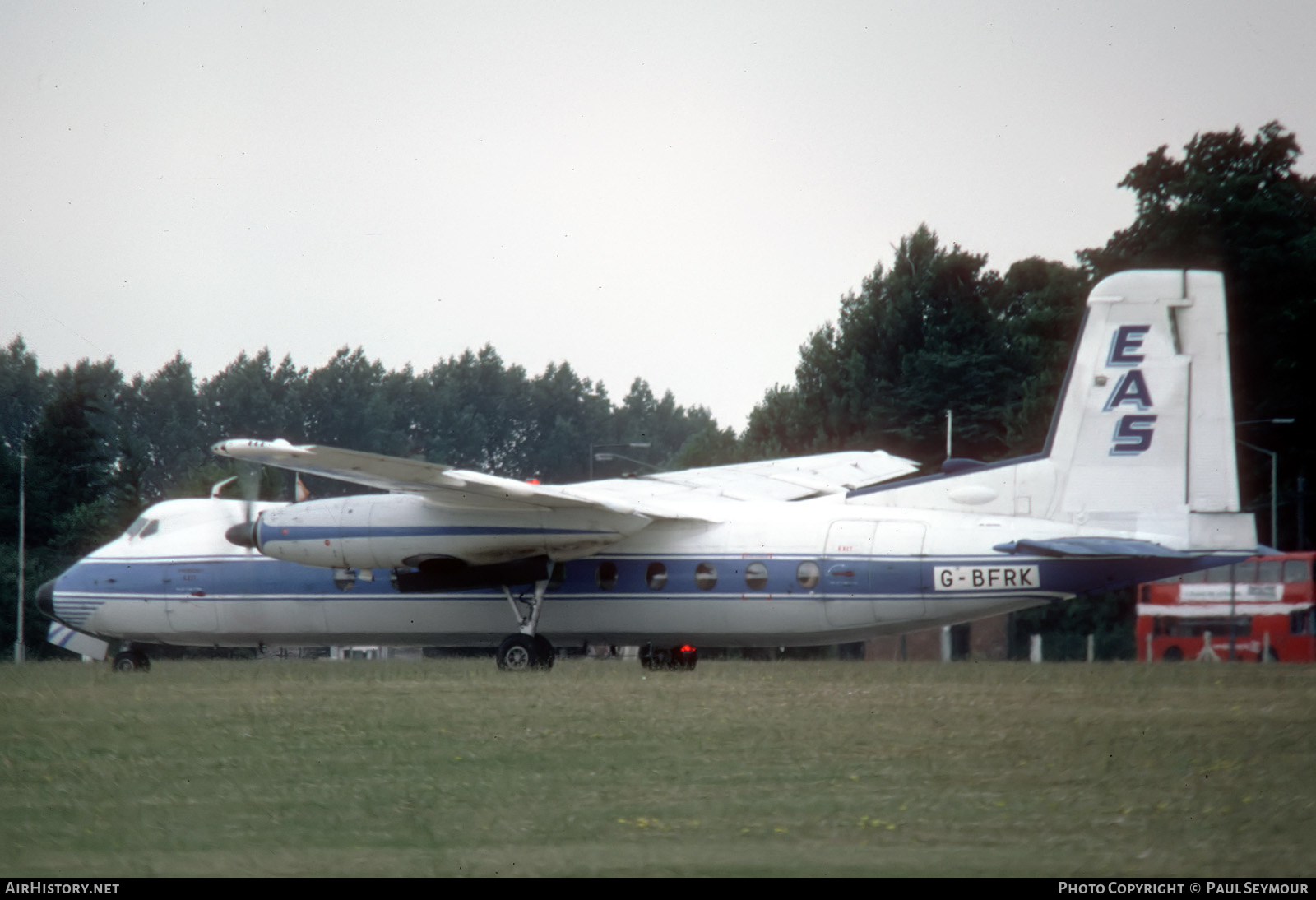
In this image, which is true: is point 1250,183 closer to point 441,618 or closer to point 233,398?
point 441,618

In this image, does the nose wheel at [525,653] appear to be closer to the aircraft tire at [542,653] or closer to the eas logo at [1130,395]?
the aircraft tire at [542,653]

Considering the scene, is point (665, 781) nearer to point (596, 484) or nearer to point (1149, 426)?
point (1149, 426)

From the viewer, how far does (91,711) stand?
1773cm

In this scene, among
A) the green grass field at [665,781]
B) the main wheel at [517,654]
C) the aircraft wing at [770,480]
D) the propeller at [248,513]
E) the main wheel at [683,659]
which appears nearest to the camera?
the green grass field at [665,781]

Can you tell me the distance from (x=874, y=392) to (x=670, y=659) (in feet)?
101

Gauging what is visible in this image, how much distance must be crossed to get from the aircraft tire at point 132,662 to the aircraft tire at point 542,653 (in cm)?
776

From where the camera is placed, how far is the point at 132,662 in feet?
91.1

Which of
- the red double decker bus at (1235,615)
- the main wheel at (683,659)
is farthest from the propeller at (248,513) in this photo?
the red double decker bus at (1235,615)

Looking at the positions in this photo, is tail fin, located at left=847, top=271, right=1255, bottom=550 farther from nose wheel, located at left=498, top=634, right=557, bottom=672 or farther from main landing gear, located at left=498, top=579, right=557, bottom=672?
nose wheel, located at left=498, top=634, right=557, bottom=672

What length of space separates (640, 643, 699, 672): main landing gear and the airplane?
0.13 feet

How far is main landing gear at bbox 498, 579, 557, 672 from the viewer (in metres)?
25.0

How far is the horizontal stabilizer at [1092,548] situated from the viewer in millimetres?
21734

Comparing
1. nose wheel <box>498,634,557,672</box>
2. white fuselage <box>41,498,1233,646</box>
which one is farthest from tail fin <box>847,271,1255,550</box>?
nose wheel <box>498,634,557,672</box>

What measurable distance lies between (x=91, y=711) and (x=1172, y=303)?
16045mm
